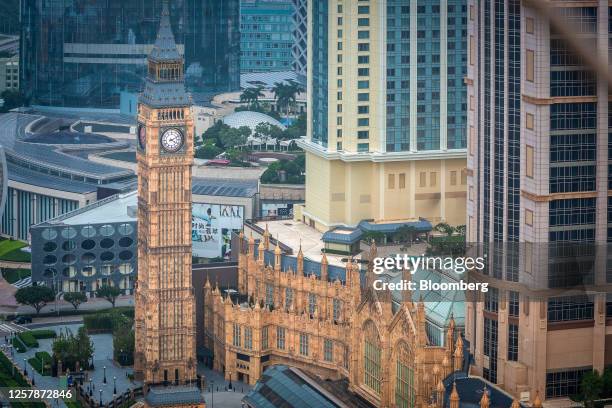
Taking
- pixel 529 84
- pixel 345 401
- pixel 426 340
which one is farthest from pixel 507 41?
pixel 345 401

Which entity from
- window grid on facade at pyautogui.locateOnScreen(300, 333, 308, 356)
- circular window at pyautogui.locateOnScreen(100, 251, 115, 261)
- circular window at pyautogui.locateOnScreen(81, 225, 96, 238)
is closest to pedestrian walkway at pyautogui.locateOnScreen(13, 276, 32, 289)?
circular window at pyautogui.locateOnScreen(100, 251, 115, 261)

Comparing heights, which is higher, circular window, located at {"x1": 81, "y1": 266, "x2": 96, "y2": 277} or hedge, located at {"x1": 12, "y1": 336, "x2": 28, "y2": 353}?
circular window, located at {"x1": 81, "y1": 266, "x2": 96, "y2": 277}

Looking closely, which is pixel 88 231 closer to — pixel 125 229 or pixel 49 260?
pixel 125 229

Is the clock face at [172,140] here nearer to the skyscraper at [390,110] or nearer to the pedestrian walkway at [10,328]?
the skyscraper at [390,110]

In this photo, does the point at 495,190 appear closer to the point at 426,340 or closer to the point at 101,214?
the point at 426,340

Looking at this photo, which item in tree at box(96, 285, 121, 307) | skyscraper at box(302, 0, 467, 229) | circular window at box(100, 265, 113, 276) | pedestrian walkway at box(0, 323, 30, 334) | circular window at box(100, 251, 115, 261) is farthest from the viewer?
circular window at box(100, 265, 113, 276)

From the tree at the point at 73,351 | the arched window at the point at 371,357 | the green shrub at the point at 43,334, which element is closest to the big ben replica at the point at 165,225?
the tree at the point at 73,351

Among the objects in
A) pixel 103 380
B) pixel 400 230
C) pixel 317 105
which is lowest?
pixel 103 380

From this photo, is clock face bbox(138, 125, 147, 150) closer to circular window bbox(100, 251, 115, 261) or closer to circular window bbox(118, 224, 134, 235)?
circular window bbox(118, 224, 134, 235)
